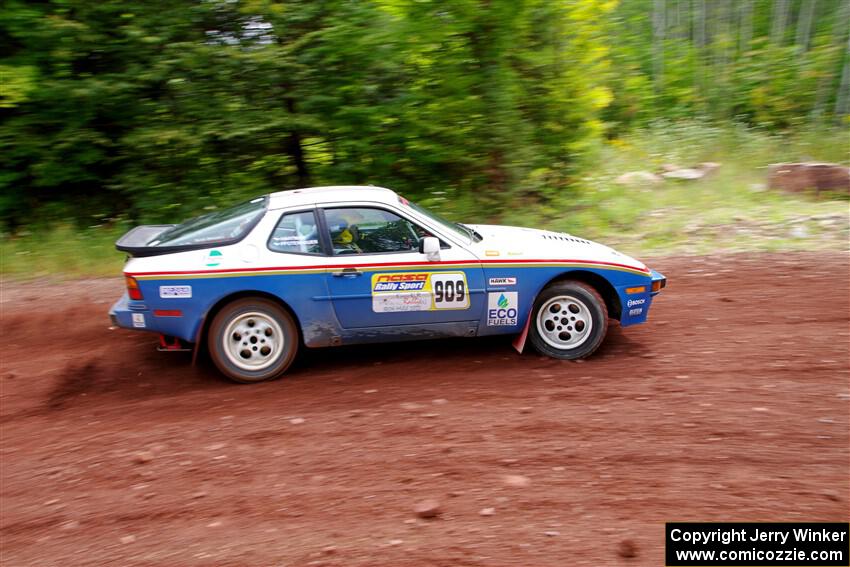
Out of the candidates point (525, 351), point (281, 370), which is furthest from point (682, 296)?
point (281, 370)

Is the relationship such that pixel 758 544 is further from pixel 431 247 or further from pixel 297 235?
pixel 297 235

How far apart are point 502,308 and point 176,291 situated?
2626 mm

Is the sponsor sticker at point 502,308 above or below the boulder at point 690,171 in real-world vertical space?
below

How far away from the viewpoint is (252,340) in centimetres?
582

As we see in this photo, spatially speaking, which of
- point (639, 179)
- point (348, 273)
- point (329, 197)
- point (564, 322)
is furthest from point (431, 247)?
point (639, 179)

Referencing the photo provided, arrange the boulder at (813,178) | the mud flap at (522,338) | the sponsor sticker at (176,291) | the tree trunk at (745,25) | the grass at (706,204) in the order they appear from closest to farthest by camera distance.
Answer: the sponsor sticker at (176,291) → the mud flap at (522,338) → the grass at (706,204) → the boulder at (813,178) → the tree trunk at (745,25)

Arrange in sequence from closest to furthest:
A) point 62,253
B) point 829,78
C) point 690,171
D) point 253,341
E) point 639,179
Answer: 1. point 253,341
2. point 62,253
3. point 639,179
4. point 690,171
5. point 829,78

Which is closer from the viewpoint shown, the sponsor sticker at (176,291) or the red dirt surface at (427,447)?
the red dirt surface at (427,447)

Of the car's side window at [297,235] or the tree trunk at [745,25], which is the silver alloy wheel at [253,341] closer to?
the car's side window at [297,235]

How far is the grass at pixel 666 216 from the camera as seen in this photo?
9.67 metres

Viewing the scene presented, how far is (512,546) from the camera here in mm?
3621

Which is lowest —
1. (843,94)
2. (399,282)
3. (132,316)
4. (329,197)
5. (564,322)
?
(564,322)

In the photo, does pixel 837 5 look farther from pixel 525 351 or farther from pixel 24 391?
pixel 24 391

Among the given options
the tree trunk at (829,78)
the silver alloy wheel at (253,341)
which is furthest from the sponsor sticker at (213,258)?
the tree trunk at (829,78)
